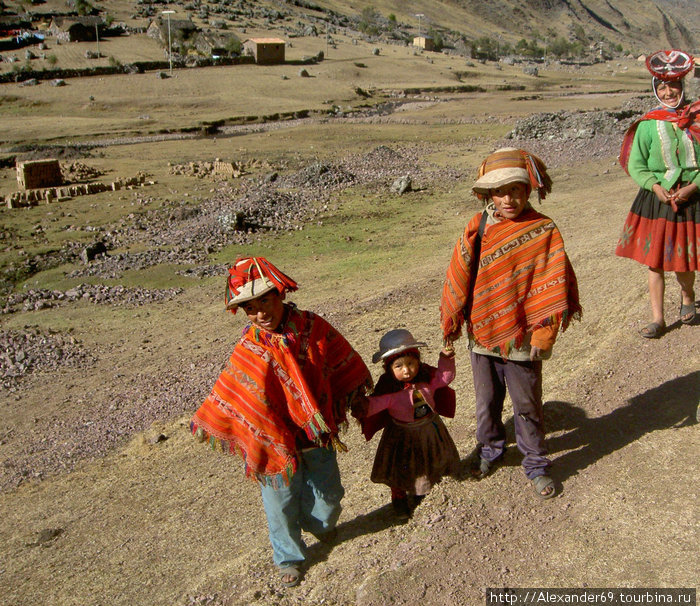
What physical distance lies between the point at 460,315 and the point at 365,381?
22.7 inches

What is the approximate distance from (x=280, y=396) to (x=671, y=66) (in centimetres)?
323

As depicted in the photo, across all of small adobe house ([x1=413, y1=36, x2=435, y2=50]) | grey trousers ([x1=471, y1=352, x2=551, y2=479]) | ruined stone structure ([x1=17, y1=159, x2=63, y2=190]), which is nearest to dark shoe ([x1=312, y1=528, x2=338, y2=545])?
grey trousers ([x1=471, y1=352, x2=551, y2=479])

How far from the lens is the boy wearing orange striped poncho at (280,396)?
3141mm

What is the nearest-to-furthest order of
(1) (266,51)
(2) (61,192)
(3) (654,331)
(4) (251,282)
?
(4) (251,282), (3) (654,331), (2) (61,192), (1) (266,51)

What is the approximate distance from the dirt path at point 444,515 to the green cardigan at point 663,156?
3.88 ft

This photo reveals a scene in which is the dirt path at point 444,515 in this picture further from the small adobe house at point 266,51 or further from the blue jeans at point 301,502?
the small adobe house at point 266,51

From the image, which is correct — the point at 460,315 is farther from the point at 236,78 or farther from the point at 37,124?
the point at 236,78

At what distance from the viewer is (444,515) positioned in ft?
12.1

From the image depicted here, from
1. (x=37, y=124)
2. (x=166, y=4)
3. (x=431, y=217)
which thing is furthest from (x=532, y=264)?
(x=166, y=4)

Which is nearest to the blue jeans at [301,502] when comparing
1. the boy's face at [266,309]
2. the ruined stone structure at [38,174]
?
the boy's face at [266,309]

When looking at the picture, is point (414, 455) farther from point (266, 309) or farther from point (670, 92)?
point (670, 92)

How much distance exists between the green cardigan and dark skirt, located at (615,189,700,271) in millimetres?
186

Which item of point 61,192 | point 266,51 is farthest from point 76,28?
point 61,192

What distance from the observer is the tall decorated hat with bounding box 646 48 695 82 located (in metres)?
4.42
